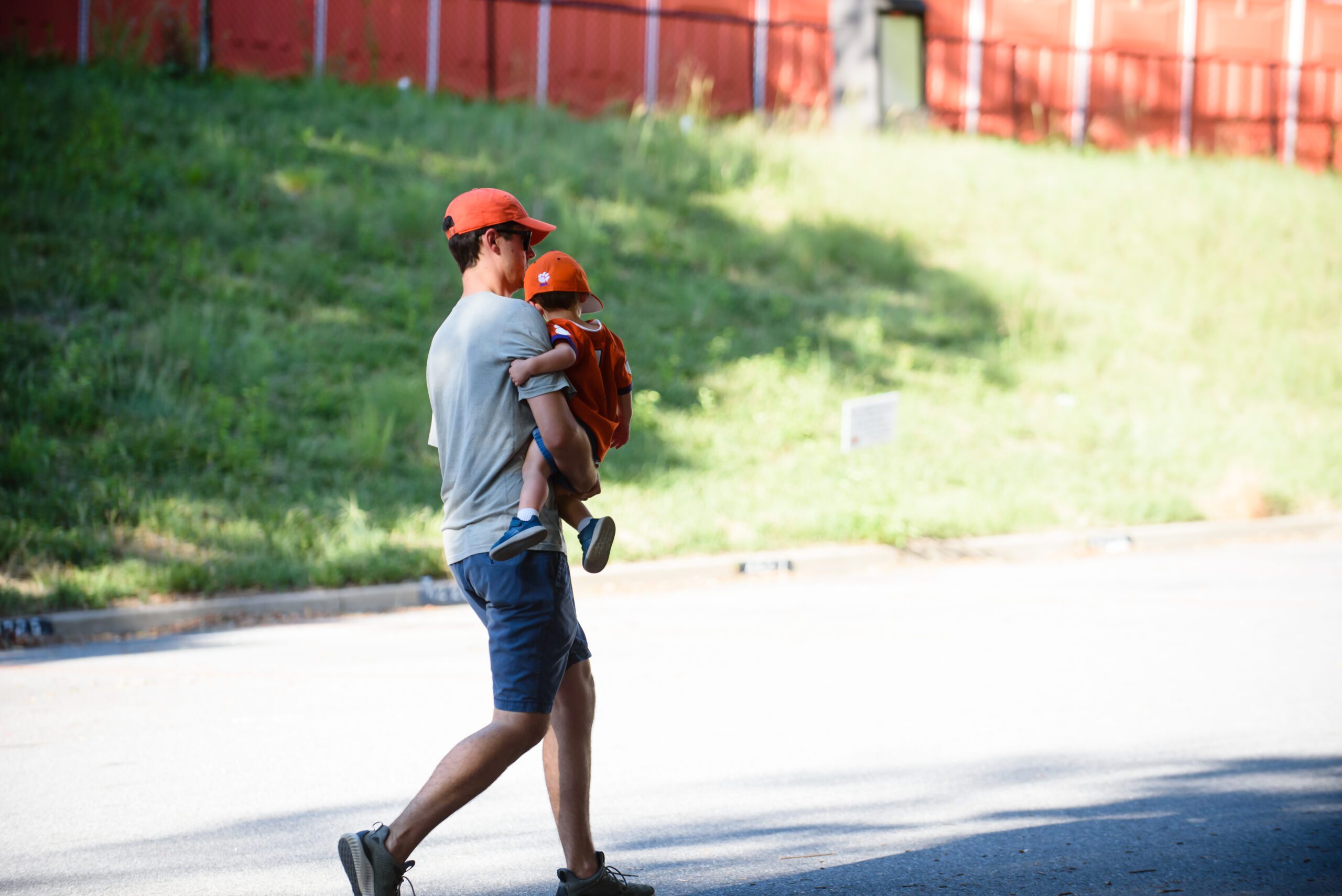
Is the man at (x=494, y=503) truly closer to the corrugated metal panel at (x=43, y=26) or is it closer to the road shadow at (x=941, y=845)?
the road shadow at (x=941, y=845)

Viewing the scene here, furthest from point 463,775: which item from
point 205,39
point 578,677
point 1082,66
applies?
point 1082,66

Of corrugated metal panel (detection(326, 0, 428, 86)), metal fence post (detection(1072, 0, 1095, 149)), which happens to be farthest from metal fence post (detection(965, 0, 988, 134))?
corrugated metal panel (detection(326, 0, 428, 86))

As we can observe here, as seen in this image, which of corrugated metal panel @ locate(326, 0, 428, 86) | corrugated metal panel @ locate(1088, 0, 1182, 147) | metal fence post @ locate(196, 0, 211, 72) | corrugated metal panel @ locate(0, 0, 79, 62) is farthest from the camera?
corrugated metal panel @ locate(1088, 0, 1182, 147)

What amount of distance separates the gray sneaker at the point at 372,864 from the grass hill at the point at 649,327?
5.84 metres

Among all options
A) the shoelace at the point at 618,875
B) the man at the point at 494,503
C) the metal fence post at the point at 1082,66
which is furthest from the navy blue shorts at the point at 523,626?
the metal fence post at the point at 1082,66

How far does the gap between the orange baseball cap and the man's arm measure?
1.13 ft

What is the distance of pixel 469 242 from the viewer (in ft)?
11.6

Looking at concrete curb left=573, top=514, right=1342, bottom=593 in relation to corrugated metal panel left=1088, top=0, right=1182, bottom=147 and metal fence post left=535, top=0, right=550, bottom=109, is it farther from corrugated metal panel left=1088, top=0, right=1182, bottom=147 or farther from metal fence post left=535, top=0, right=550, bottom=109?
corrugated metal panel left=1088, top=0, right=1182, bottom=147

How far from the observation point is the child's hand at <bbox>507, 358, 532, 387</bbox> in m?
3.30

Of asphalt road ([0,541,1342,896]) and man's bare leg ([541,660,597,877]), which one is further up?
man's bare leg ([541,660,597,877])

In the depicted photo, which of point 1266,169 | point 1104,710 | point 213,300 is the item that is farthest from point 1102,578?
point 1266,169

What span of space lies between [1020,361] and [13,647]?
11768mm

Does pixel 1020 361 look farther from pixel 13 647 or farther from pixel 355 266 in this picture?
pixel 13 647

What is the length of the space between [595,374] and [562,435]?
0.26 metres
